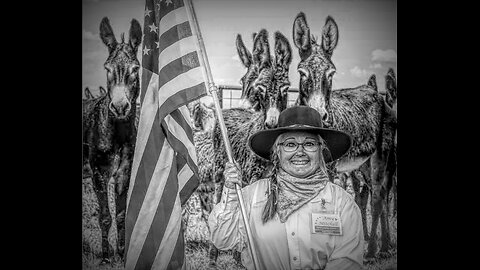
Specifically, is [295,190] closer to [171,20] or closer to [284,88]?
[284,88]

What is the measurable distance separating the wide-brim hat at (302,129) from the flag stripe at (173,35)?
108 centimetres

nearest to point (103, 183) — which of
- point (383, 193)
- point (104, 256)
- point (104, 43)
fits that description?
point (104, 256)

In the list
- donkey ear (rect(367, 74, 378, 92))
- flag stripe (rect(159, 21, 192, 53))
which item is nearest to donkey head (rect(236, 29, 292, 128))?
flag stripe (rect(159, 21, 192, 53))

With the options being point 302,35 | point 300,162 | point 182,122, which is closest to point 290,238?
point 300,162

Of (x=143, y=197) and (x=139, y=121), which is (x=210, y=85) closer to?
(x=139, y=121)

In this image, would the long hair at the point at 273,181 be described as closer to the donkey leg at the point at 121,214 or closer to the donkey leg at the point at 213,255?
the donkey leg at the point at 213,255

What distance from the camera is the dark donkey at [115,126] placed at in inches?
→ 237

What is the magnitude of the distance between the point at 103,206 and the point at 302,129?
76.3 inches

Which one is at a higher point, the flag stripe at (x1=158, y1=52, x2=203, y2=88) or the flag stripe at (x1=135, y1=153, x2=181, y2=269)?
the flag stripe at (x1=158, y1=52, x2=203, y2=88)

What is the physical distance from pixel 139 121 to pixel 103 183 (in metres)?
0.82

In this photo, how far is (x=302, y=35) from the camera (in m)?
6.02

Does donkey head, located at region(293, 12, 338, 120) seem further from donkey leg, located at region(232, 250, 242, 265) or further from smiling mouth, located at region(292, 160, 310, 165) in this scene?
donkey leg, located at region(232, 250, 242, 265)

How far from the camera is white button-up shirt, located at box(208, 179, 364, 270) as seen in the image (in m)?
5.81

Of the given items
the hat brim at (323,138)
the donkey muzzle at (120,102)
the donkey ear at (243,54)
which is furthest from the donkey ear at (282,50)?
the donkey muzzle at (120,102)
